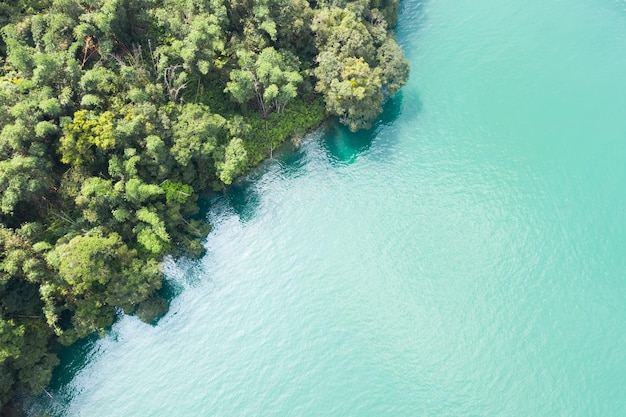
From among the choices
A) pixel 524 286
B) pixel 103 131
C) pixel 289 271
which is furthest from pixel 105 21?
pixel 524 286

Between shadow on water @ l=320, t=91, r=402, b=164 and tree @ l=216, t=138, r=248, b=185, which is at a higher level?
tree @ l=216, t=138, r=248, b=185

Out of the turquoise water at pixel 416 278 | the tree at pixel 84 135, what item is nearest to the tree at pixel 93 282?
the turquoise water at pixel 416 278

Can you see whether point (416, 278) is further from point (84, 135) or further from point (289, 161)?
point (84, 135)

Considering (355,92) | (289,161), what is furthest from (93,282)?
(355,92)

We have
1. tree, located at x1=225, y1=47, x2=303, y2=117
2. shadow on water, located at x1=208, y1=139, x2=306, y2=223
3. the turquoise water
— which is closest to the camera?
the turquoise water

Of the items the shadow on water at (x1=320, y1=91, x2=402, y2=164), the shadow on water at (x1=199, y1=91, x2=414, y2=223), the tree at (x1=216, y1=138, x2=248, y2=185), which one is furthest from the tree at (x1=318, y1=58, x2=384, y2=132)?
the tree at (x1=216, y1=138, x2=248, y2=185)

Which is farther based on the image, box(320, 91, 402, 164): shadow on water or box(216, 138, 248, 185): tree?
box(320, 91, 402, 164): shadow on water

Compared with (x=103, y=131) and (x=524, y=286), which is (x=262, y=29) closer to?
(x=103, y=131)

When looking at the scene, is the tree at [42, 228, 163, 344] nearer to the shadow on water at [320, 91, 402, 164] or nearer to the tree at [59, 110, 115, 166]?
the tree at [59, 110, 115, 166]
